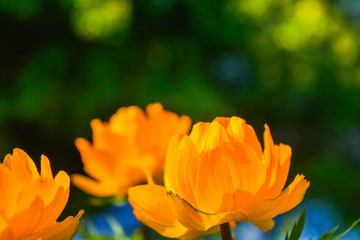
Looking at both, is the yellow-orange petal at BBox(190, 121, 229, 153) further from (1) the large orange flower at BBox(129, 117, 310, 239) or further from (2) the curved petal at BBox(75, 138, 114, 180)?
(2) the curved petal at BBox(75, 138, 114, 180)

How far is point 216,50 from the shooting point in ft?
9.82

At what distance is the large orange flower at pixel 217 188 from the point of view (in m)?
0.31

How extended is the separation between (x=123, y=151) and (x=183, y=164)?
318mm

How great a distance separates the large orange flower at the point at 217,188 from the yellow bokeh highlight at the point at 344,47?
95.2 inches

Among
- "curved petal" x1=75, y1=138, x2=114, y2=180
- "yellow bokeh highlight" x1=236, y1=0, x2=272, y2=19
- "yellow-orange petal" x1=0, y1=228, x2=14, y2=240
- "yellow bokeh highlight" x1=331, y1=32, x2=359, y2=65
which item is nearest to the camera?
"yellow-orange petal" x1=0, y1=228, x2=14, y2=240

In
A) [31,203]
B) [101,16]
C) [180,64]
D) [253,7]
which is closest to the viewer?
[31,203]

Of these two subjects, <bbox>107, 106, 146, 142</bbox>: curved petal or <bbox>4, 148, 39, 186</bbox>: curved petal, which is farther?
<bbox>107, 106, 146, 142</bbox>: curved petal

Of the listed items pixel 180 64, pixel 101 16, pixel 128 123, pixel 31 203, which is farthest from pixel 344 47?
pixel 31 203

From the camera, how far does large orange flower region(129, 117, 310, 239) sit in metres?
0.31

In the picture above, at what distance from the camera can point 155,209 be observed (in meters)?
0.33

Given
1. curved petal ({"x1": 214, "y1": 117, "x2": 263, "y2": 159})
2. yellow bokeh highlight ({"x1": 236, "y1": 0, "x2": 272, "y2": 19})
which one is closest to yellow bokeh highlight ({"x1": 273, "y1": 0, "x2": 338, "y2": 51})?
yellow bokeh highlight ({"x1": 236, "y1": 0, "x2": 272, "y2": 19})

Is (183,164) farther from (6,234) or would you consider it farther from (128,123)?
(128,123)

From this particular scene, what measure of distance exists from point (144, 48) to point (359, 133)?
1.61 m

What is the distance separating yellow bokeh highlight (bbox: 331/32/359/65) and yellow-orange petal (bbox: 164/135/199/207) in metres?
2.43
